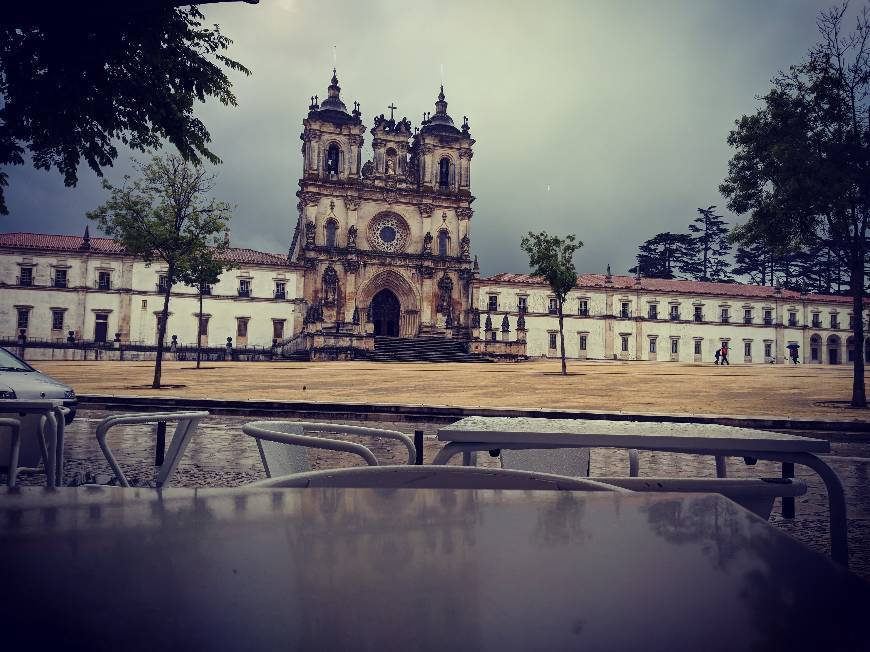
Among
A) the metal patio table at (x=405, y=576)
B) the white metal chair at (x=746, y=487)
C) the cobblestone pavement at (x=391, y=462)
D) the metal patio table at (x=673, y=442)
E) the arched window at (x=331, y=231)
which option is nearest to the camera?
the metal patio table at (x=405, y=576)

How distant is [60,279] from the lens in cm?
4469

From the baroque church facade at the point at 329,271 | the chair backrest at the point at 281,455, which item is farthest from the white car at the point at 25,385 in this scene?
the baroque church facade at the point at 329,271

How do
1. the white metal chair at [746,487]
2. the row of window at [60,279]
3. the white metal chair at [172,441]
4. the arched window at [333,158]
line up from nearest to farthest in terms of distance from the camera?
the white metal chair at [746,487] < the white metal chair at [172,441] < the row of window at [60,279] < the arched window at [333,158]

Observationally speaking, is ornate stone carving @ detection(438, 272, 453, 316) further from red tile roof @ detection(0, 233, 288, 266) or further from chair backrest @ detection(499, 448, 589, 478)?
chair backrest @ detection(499, 448, 589, 478)

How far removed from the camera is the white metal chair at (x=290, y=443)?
6.71 ft

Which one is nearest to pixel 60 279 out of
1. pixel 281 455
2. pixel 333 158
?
pixel 333 158

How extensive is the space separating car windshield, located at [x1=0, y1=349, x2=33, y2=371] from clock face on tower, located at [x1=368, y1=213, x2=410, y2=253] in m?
38.9

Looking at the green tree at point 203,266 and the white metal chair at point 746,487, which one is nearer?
the white metal chair at point 746,487

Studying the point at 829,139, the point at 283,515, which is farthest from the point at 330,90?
the point at 283,515

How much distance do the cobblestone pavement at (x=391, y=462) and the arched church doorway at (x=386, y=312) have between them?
126ft

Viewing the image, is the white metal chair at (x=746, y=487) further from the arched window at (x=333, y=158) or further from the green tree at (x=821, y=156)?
the arched window at (x=333, y=158)

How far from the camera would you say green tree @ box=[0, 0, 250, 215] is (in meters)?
6.46

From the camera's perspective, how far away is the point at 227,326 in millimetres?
45906

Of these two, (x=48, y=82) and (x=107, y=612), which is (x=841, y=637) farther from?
(x=48, y=82)
